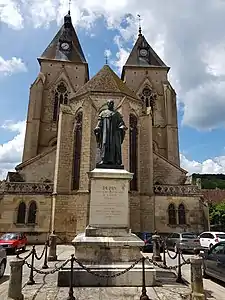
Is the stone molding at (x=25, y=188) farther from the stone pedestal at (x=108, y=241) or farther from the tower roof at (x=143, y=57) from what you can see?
the tower roof at (x=143, y=57)

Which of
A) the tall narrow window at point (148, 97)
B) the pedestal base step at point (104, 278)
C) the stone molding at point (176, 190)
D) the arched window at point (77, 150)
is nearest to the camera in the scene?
the pedestal base step at point (104, 278)

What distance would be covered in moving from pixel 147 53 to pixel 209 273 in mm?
35371

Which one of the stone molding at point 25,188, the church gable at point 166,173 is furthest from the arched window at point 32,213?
the church gable at point 166,173

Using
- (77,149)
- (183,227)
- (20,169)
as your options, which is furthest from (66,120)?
(183,227)

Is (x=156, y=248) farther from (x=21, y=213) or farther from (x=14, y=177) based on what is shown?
(x=14, y=177)

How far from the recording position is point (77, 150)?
2239 centimetres

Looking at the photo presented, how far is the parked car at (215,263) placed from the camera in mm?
7761

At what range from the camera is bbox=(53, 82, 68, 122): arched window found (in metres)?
32.7

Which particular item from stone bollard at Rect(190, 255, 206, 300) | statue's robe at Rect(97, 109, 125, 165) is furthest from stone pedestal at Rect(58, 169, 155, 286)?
stone bollard at Rect(190, 255, 206, 300)

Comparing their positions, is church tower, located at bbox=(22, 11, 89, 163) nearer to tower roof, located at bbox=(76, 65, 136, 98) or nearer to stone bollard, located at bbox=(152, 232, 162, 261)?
tower roof, located at bbox=(76, 65, 136, 98)

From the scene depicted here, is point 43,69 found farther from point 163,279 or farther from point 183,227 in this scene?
point 163,279

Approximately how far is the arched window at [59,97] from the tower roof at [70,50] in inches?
185

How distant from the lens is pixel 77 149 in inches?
882

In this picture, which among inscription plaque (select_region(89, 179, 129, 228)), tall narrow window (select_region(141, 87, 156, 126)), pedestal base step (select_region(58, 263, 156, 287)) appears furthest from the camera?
tall narrow window (select_region(141, 87, 156, 126))
